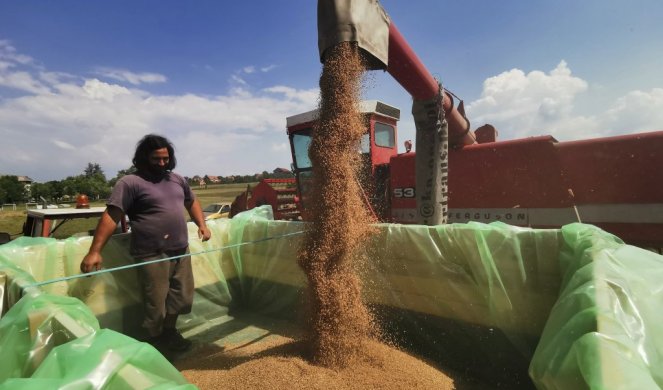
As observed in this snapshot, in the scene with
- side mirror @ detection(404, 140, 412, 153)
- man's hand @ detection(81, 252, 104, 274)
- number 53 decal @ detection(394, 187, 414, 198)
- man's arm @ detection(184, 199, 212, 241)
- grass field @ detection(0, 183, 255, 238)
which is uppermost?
side mirror @ detection(404, 140, 412, 153)

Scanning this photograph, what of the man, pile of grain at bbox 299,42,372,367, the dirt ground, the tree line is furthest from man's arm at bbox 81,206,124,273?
the tree line

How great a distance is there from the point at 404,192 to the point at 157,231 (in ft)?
10.9

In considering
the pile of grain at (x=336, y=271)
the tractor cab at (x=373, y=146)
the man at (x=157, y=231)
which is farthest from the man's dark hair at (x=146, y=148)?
the tractor cab at (x=373, y=146)

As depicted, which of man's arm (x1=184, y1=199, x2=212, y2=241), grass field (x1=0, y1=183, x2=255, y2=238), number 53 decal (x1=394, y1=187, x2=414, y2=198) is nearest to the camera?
man's arm (x1=184, y1=199, x2=212, y2=241)

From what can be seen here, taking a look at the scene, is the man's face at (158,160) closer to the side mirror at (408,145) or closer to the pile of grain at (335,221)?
the pile of grain at (335,221)

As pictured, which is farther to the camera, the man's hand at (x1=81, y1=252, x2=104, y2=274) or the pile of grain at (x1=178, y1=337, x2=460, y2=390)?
the man's hand at (x1=81, y1=252, x2=104, y2=274)

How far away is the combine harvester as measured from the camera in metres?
1.16

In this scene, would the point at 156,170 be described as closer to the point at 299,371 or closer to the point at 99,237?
the point at 99,237

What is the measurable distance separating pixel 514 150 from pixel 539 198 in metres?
0.62

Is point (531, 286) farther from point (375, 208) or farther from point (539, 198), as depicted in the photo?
point (375, 208)

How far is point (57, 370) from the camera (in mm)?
1030

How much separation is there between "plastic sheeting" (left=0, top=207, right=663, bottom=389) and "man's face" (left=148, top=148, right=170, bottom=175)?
755 mm

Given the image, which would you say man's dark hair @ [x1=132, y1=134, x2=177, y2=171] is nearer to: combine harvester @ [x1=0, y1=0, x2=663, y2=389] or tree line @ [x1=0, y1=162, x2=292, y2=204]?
combine harvester @ [x1=0, y1=0, x2=663, y2=389]

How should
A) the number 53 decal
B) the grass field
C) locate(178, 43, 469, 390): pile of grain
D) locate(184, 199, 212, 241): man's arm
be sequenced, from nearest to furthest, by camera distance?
locate(178, 43, 469, 390): pile of grain, locate(184, 199, 212, 241): man's arm, the number 53 decal, the grass field
